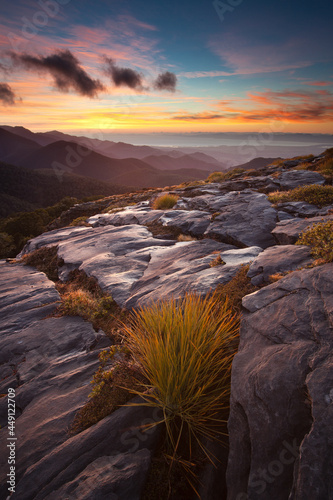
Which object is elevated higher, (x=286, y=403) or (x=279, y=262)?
(x=279, y=262)

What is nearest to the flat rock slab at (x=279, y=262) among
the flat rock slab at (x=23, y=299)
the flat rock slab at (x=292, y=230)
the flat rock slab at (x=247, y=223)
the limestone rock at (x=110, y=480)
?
the flat rock slab at (x=292, y=230)

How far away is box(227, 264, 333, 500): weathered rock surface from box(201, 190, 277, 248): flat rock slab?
184 inches

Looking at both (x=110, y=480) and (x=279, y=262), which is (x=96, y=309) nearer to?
(x=110, y=480)

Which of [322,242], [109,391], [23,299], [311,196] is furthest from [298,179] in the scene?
[109,391]

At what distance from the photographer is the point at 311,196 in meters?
9.57

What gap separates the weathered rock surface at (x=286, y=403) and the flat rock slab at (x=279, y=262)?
1.29 meters

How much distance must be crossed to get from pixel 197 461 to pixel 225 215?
26.9 feet

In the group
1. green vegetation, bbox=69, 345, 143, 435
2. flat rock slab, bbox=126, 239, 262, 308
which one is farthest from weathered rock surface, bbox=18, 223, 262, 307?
green vegetation, bbox=69, 345, 143, 435

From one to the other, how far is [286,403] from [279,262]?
2.81m

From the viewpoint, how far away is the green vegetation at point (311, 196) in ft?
30.4

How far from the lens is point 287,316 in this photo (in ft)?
9.46

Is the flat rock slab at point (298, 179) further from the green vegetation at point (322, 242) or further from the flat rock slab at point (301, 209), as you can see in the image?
the green vegetation at point (322, 242)

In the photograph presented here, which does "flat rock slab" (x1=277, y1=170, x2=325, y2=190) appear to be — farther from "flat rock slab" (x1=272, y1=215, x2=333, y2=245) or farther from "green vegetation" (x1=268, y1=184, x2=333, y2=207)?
"flat rock slab" (x1=272, y1=215, x2=333, y2=245)

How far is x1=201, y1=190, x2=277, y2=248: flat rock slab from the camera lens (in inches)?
302
